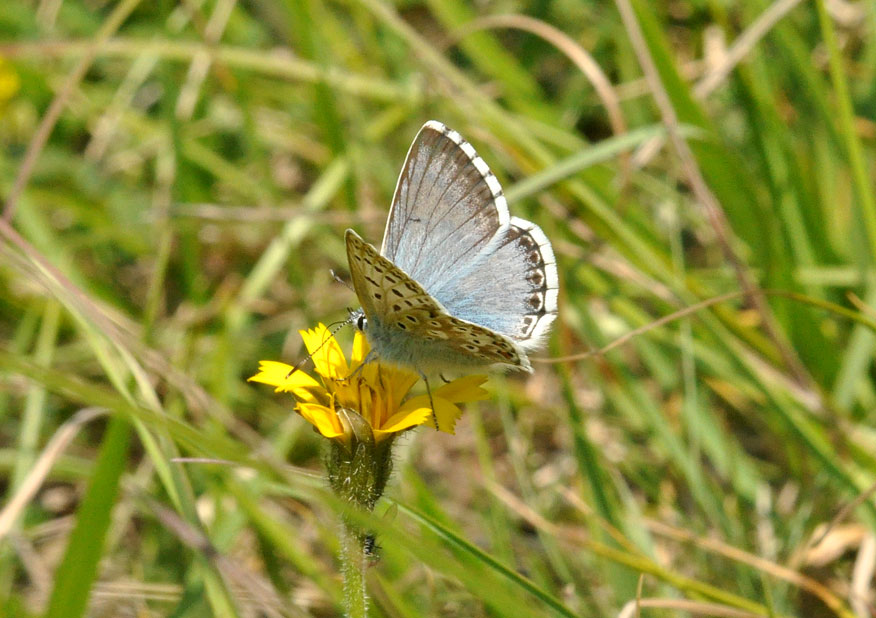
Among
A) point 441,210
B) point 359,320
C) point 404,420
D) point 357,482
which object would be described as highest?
point 441,210

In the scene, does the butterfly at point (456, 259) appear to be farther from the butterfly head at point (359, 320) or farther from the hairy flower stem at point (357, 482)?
the hairy flower stem at point (357, 482)

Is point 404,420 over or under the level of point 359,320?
under

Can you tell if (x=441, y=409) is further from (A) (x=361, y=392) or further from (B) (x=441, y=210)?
(B) (x=441, y=210)

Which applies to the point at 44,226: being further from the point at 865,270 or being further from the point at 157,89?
the point at 865,270

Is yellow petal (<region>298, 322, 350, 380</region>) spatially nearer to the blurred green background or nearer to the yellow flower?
the yellow flower

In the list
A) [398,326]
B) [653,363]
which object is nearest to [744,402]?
[653,363]

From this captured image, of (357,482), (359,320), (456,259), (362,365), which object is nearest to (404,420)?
(357,482)

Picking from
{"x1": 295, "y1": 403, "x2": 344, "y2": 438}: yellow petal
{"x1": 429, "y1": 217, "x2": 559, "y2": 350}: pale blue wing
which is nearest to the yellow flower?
{"x1": 295, "y1": 403, "x2": 344, "y2": 438}: yellow petal
